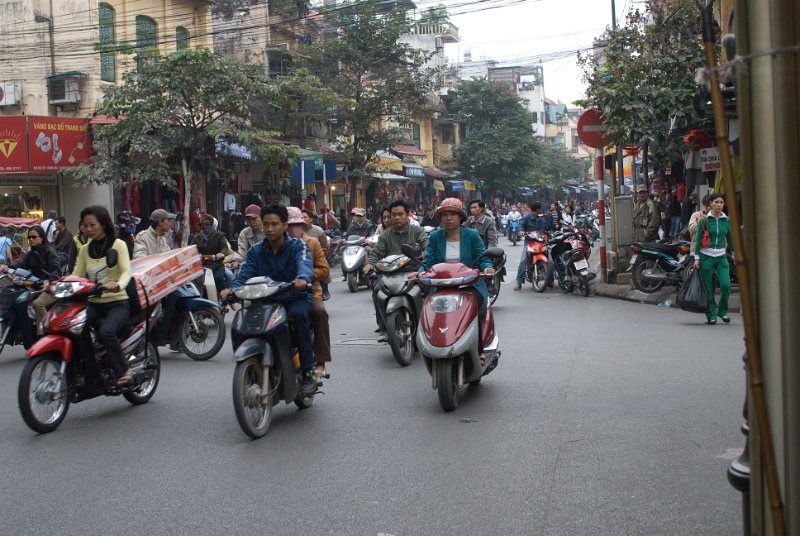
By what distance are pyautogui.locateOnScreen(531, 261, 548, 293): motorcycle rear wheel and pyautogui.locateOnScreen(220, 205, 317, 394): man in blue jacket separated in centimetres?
1076

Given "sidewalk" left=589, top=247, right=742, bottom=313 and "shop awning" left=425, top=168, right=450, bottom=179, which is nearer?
"sidewalk" left=589, top=247, right=742, bottom=313

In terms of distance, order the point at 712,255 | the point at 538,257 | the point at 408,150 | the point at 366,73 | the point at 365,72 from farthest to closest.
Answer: the point at 408,150 → the point at 366,73 → the point at 365,72 → the point at 538,257 → the point at 712,255

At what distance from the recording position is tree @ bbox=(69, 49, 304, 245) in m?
21.2

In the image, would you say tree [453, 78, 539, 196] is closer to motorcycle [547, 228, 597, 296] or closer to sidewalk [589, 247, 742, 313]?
sidewalk [589, 247, 742, 313]

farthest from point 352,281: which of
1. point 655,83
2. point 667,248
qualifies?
point 655,83

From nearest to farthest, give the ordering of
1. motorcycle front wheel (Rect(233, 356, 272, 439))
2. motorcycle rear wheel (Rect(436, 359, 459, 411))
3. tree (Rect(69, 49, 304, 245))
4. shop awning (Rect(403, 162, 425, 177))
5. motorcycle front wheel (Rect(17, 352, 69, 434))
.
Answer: motorcycle front wheel (Rect(233, 356, 272, 439)), motorcycle front wheel (Rect(17, 352, 69, 434)), motorcycle rear wheel (Rect(436, 359, 459, 411)), tree (Rect(69, 49, 304, 245)), shop awning (Rect(403, 162, 425, 177))

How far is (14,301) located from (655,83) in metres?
10.9

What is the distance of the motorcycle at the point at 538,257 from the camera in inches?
683

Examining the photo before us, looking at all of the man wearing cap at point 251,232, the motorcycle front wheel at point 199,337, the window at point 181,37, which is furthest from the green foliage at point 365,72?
the motorcycle front wheel at point 199,337

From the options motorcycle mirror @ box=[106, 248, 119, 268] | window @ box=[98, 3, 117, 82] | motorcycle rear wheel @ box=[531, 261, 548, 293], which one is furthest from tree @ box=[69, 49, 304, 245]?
motorcycle mirror @ box=[106, 248, 119, 268]

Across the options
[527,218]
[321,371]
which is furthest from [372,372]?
[527,218]

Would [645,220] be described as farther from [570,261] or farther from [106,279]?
[106,279]

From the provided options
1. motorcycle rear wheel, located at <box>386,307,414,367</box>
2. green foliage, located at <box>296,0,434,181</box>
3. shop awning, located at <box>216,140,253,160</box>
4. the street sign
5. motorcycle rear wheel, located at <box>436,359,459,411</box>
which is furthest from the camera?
green foliage, located at <box>296,0,434,181</box>

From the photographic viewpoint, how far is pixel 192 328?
10398mm
